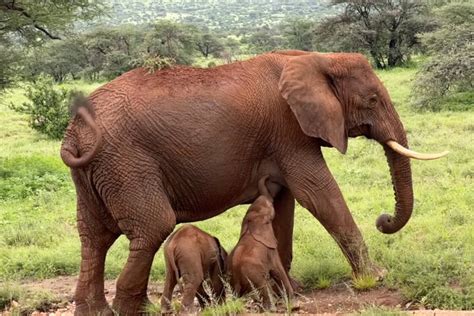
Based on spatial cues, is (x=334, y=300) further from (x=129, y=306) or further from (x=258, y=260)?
(x=129, y=306)

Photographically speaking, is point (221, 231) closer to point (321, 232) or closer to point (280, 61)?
point (321, 232)

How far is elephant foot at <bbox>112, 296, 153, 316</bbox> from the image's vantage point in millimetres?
5070

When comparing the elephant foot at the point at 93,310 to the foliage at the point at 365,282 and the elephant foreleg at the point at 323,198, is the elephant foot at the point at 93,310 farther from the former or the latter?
the foliage at the point at 365,282

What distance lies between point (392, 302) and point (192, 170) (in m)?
1.72

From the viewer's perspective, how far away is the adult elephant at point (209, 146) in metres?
4.93

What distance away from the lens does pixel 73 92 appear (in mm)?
4891

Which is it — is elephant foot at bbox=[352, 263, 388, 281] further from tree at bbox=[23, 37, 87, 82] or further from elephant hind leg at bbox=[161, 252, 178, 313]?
tree at bbox=[23, 37, 87, 82]

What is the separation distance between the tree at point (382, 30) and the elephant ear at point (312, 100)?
26.7 meters

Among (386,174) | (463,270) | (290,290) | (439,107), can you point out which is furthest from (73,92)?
(439,107)

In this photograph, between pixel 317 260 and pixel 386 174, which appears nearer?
pixel 317 260

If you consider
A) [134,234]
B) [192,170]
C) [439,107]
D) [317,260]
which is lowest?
[439,107]

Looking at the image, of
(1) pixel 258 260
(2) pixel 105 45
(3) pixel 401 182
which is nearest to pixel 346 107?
(3) pixel 401 182

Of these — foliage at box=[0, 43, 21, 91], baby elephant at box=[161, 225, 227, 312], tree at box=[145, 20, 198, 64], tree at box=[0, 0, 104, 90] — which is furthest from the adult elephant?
tree at box=[145, 20, 198, 64]

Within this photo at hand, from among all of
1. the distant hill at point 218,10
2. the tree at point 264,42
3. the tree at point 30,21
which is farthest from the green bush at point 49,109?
the distant hill at point 218,10
